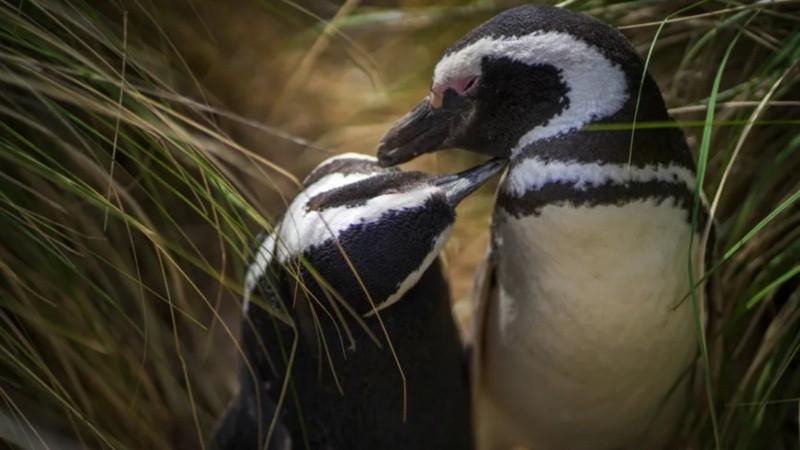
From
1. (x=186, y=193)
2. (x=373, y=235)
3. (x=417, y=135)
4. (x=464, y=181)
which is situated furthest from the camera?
(x=186, y=193)

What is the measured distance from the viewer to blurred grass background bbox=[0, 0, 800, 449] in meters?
1.18

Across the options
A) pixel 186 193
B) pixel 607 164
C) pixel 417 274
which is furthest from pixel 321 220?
pixel 186 193

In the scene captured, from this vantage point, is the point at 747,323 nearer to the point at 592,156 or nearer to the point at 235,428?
the point at 592,156

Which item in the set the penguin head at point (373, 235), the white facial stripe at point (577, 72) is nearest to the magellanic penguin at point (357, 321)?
the penguin head at point (373, 235)

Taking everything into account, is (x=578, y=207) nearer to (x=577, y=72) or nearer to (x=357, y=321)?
(x=577, y=72)

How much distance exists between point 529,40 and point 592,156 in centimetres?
16

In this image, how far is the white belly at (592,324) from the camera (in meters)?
1.23

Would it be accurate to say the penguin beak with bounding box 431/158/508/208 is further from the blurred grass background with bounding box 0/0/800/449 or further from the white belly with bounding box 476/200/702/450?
the blurred grass background with bounding box 0/0/800/449

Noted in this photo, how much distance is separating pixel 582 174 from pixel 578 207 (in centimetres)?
4

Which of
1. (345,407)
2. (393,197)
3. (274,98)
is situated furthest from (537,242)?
(274,98)

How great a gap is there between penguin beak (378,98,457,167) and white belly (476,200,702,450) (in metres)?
0.14

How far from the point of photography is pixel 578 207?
120cm

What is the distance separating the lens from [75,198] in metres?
1.47

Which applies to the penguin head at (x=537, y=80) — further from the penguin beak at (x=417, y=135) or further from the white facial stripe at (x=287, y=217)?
the white facial stripe at (x=287, y=217)
